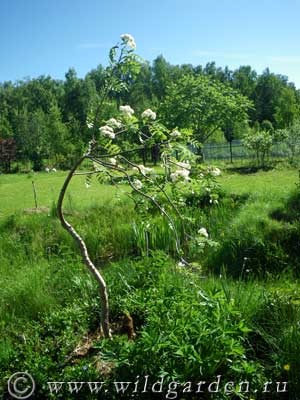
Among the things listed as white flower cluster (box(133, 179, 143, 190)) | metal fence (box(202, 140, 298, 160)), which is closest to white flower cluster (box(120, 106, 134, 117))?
white flower cluster (box(133, 179, 143, 190))

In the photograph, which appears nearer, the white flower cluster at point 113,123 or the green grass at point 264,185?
the white flower cluster at point 113,123

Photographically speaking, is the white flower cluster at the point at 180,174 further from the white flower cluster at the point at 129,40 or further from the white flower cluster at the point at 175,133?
the white flower cluster at the point at 129,40

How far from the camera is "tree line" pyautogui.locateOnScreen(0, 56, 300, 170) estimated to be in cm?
1922

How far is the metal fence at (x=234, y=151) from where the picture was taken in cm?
2022

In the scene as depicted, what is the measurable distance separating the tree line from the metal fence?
1.57 m

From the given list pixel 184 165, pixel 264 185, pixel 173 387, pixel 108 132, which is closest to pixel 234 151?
pixel 264 185

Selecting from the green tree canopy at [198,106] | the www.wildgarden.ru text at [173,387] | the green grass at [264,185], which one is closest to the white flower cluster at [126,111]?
the www.wildgarden.ru text at [173,387]

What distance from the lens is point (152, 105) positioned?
104 ft

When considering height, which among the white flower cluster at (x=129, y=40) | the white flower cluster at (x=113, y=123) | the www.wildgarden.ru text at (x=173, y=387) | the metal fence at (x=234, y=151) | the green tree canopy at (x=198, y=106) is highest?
the green tree canopy at (x=198, y=106)

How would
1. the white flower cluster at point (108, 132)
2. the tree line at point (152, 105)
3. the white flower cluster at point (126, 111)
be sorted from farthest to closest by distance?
the tree line at point (152, 105), the white flower cluster at point (126, 111), the white flower cluster at point (108, 132)

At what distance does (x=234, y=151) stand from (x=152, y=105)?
→ 27.7 feet

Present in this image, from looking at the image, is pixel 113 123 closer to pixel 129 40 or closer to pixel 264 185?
pixel 129 40

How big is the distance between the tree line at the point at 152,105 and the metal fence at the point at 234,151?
1.57 metres

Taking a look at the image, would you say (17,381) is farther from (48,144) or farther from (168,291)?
(48,144)
